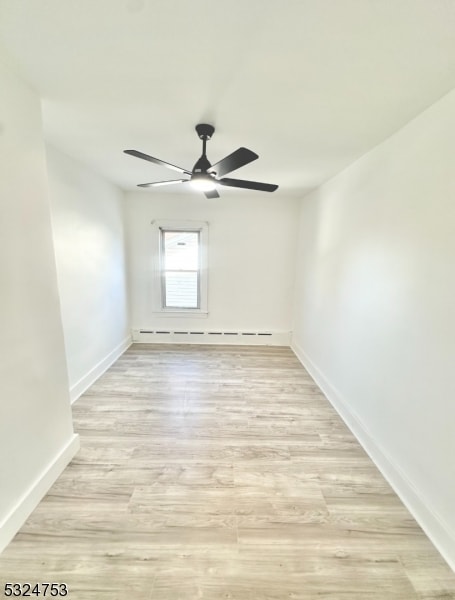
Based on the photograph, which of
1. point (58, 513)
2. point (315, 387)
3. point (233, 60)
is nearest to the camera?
point (233, 60)

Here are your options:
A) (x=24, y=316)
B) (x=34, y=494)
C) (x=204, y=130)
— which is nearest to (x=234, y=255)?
(x=204, y=130)

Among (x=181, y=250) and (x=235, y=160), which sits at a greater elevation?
(x=235, y=160)

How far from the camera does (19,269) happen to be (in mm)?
1381

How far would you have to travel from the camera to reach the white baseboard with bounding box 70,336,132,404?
2.64 m

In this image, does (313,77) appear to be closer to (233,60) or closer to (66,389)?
(233,60)

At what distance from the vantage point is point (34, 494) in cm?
150

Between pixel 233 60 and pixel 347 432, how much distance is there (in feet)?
8.82

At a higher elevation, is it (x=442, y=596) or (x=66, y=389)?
(x=66, y=389)

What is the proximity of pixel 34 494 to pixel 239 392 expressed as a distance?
6.05ft

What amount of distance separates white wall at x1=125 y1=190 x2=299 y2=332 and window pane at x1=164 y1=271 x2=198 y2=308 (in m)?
0.24

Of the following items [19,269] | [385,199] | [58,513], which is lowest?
[58,513]

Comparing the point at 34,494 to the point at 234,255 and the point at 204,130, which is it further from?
the point at 234,255

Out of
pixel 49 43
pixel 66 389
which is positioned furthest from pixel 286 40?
pixel 66 389

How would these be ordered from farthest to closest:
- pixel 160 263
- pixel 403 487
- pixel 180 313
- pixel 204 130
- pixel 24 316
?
pixel 180 313 < pixel 160 263 < pixel 204 130 < pixel 403 487 < pixel 24 316
